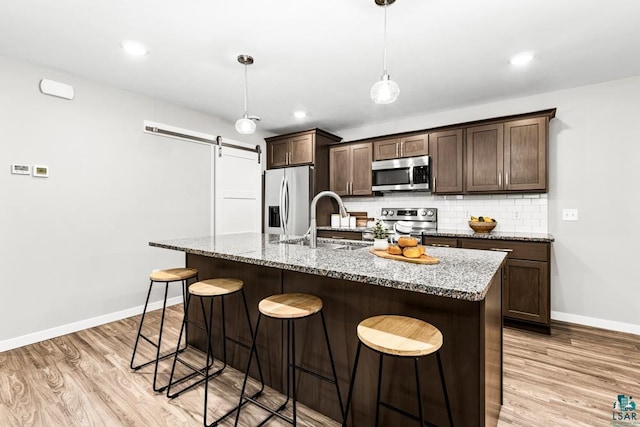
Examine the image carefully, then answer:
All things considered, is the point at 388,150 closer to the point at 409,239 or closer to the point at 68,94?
the point at 409,239

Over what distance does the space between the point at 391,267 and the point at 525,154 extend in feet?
8.74

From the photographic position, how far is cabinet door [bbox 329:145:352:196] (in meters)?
4.46

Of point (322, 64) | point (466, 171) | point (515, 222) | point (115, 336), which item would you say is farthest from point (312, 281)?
point (515, 222)

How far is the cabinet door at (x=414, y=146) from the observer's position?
382 cm

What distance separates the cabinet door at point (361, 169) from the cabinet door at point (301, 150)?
2.03 ft

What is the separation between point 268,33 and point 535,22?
1.87 m

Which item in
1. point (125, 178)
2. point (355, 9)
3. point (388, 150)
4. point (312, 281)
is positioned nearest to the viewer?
point (312, 281)

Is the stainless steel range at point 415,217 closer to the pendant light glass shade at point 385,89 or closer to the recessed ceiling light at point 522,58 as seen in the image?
the recessed ceiling light at point 522,58

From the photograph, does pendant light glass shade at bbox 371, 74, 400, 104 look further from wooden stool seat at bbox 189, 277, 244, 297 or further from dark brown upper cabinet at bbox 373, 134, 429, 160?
dark brown upper cabinet at bbox 373, 134, 429, 160

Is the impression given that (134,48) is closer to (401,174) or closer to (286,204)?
(286,204)

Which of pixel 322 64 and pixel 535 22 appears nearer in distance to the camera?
pixel 535 22

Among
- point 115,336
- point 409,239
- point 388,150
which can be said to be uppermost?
point 388,150

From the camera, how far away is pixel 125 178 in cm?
332
